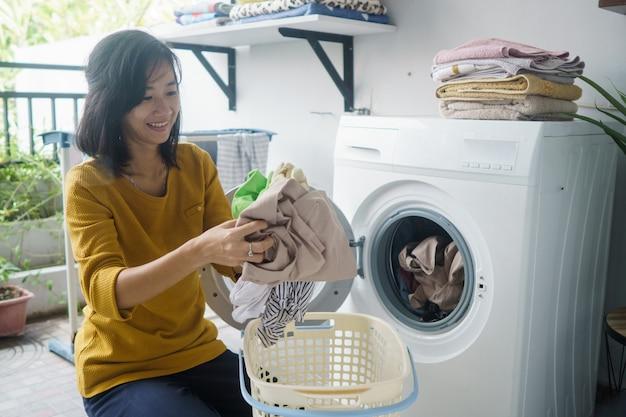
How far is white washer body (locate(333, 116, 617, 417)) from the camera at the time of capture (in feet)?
5.20

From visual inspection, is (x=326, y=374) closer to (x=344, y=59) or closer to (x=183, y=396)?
(x=183, y=396)

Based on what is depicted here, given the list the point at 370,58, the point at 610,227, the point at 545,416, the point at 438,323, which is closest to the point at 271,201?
the point at 438,323

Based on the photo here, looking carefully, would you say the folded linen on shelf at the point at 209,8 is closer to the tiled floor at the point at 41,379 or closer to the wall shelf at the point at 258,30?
the wall shelf at the point at 258,30

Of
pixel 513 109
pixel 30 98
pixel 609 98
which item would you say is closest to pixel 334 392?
pixel 513 109

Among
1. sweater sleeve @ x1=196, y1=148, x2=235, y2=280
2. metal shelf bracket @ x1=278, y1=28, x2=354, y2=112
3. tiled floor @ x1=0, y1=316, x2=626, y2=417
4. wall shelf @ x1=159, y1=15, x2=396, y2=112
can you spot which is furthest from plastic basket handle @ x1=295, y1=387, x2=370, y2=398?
metal shelf bracket @ x1=278, y1=28, x2=354, y2=112

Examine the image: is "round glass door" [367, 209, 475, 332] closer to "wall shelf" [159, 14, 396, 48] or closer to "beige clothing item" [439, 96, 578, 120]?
"beige clothing item" [439, 96, 578, 120]

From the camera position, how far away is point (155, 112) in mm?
1418

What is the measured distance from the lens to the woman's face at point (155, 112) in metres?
1.40

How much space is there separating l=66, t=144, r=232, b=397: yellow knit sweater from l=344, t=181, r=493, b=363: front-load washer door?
546 mm

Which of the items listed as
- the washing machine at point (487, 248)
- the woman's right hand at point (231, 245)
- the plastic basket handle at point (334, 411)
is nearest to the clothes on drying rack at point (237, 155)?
the washing machine at point (487, 248)

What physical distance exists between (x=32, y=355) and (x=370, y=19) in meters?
1.92

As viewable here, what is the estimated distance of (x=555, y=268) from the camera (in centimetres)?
168

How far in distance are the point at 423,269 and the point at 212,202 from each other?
26.2 inches

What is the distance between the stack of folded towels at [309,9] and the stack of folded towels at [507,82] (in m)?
0.59
